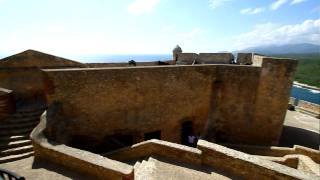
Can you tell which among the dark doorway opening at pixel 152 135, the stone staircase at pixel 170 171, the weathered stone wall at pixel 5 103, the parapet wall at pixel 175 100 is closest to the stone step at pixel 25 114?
the weathered stone wall at pixel 5 103

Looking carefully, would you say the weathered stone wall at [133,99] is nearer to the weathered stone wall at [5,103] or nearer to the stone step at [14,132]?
the stone step at [14,132]

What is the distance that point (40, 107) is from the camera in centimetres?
1111

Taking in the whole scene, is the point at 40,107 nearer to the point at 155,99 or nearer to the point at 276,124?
the point at 155,99

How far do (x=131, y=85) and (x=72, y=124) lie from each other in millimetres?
3308

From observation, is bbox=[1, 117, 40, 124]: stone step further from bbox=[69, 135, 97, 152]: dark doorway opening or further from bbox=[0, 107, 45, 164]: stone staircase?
bbox=[69, 135, 97, 152]: dark doorway opening

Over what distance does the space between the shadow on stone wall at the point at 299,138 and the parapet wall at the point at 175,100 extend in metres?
2.19

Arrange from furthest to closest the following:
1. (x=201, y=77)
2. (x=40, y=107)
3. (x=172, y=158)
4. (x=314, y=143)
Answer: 1. (x=314, y=143)
2. (x=201, y=77)
3. (x=40, y=107)
4. (x=172, y=158)

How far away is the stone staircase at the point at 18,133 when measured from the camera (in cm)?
842

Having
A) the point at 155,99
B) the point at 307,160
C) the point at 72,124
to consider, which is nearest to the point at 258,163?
the point at 307,160

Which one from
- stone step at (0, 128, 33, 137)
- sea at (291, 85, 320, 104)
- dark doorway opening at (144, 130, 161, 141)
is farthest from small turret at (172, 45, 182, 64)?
sea at (291, 85, 320, 104)

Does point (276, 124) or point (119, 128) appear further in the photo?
point (276, 124)

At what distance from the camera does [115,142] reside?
1123cm

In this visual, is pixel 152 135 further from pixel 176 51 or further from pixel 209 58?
pixel 176 51

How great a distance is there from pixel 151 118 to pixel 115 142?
227 cm
